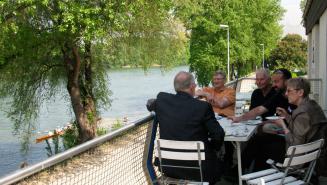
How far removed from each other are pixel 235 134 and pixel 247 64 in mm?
48608

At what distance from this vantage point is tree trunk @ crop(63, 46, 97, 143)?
17656mm

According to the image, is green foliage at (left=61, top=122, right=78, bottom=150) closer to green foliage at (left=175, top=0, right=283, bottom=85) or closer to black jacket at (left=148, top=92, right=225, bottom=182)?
black jacket at (left=148, top=92, right=225, bottom=182)

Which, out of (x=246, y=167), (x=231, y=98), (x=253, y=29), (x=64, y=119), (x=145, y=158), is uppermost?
(x=253, y=29)

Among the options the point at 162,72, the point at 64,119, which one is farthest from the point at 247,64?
the point at 162,72

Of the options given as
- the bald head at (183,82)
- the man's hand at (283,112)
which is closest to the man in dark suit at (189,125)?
the bald head at (183,82)

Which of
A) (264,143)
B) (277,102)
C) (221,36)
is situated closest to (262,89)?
(277,102)

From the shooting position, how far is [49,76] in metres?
18.9

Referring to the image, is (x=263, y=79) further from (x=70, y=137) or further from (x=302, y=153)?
(x=70, y=137)

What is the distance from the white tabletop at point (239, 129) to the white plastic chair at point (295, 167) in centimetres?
43

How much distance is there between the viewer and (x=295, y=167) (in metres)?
4.14

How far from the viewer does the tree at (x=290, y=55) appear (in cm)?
7438

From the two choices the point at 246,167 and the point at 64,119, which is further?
the point at 64,119

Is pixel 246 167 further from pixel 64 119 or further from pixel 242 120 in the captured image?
pixel 64 119

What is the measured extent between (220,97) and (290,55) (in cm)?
7205
